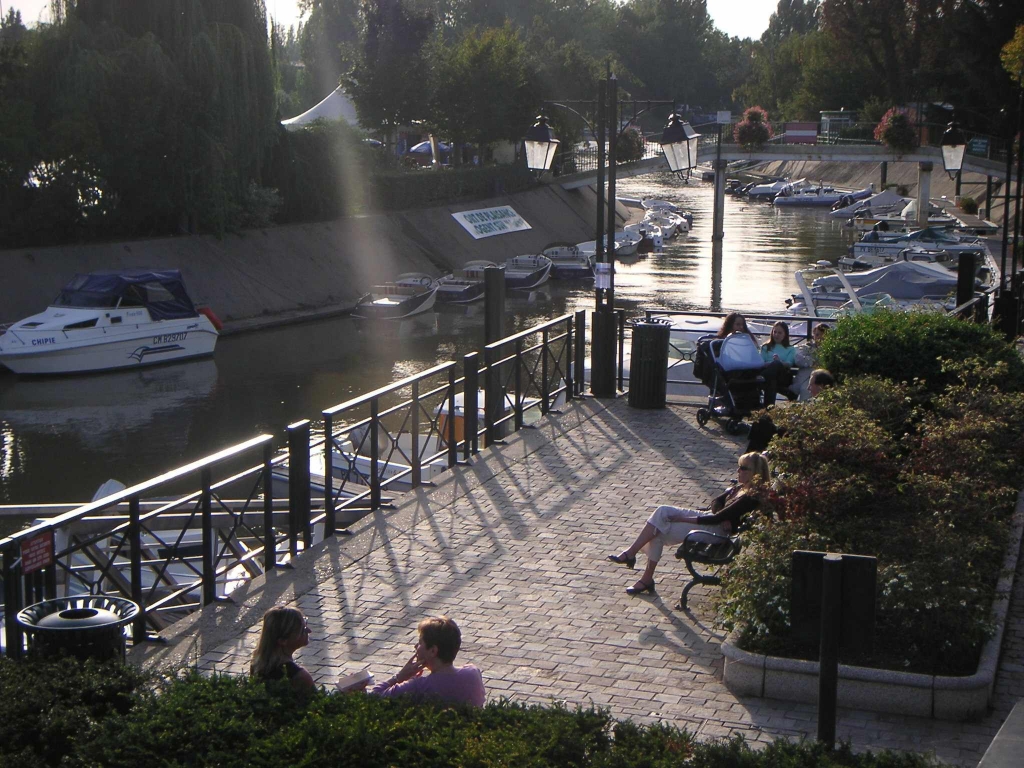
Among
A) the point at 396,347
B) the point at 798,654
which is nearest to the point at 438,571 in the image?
the point at 798,654

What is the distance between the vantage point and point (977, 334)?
37.4 ft

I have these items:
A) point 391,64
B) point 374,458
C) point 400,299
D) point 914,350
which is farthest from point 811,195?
point 374,458

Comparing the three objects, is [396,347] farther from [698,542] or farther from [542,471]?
[698,542]

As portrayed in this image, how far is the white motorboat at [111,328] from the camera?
92.5 ft

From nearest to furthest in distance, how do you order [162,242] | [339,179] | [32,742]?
[32,742], [162,242], [339,179]

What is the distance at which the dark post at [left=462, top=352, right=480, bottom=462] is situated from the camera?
11.6 meters

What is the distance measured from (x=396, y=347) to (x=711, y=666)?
26958 millimetres

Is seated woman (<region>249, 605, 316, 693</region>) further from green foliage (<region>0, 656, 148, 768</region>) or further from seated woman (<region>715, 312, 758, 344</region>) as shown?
seated woman (<region>715, 312, 758, 344</region>)

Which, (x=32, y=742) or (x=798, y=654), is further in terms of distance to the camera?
(x=798, y=654)

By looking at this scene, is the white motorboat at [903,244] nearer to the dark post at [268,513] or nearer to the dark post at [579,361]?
the dark post at [579,361]

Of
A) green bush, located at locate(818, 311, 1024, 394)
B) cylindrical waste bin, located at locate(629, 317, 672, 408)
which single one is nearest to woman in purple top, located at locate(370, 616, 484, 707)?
green bush, located at locate(818, 311, 1024, 394)

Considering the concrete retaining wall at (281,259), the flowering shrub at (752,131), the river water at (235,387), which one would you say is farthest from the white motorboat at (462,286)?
the flowering shrub at (752,131)

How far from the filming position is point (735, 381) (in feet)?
42.0

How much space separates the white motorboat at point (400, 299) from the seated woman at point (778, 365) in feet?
78.5
